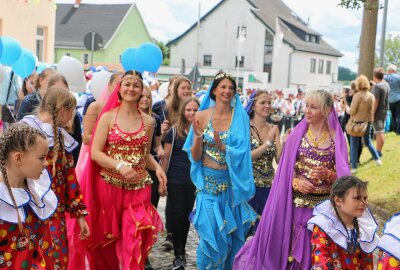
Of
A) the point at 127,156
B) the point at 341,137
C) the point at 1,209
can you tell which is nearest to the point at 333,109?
the point at 341,137

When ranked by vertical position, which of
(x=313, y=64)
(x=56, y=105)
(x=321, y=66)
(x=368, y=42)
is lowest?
(x=56, y=105)

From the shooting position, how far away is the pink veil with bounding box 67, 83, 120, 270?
6.10m

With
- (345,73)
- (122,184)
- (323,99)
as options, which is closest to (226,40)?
(122,184)

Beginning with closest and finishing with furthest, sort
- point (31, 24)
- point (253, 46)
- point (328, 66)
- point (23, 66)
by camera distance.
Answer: point (23, 66) < point (31, 24) < point (253, 46) < point (328, 66)

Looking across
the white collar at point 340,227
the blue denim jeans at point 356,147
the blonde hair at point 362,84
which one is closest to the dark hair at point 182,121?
the white collar at point 340,227

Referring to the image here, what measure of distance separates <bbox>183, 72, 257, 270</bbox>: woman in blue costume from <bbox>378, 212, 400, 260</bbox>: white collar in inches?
103

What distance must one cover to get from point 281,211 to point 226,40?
62.9 m

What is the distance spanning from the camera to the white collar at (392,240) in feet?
12.6

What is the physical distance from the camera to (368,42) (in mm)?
16797

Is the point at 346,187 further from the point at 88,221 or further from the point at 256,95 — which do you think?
the point at 256,95

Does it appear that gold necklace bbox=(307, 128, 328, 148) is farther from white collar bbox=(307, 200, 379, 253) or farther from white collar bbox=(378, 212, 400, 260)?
white collar bbox=(378, 212, 400, 260)

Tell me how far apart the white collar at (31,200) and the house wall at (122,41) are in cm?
A: 5523

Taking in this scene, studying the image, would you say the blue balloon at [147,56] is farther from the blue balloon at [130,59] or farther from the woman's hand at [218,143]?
the woman's hand at [218,143]

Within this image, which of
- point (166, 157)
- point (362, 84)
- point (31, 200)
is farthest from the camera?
point (362, 84)
